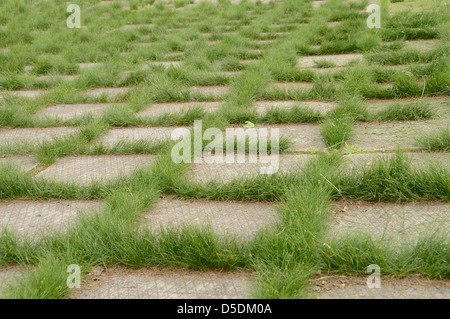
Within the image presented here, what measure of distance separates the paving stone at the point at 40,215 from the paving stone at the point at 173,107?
1340 mm

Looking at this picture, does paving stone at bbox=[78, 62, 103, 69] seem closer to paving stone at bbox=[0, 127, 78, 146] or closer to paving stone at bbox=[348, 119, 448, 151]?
paving stone at bbox=[0, 127, 78, 146]

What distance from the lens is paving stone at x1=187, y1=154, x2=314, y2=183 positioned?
273 centimetres

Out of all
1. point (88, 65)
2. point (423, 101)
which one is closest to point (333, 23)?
point (88, 65)

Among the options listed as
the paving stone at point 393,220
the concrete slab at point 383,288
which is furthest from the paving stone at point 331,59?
the concrete slab at point 383,288

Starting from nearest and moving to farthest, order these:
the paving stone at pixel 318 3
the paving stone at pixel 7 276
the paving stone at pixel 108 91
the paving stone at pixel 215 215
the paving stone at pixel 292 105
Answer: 1. the paving stone at pixel 7 276
2. the paving stone at pixel 215 215
3. the paving stone at pixel 292 105
4. the paving stone at pixel 108 91
5. the paving stone at pixel 318 3

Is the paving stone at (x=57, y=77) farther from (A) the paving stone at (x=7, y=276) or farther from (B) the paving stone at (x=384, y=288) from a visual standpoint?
(B) the paving stone at (x=384, y=288)

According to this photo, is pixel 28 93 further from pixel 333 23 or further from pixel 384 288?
pixel 333 23

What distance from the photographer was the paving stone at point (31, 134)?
3447 mm

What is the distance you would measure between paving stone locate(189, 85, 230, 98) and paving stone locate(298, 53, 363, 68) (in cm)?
88

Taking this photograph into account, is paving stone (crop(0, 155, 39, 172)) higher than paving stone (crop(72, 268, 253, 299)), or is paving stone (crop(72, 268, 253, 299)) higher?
paving stone (crop(0, 155, 39, 172))

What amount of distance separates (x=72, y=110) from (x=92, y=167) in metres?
1.27

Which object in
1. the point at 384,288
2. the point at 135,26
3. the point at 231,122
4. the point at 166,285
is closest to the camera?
the point at 384,288

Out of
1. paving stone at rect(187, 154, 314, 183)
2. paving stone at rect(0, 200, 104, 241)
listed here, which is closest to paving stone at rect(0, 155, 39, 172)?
paving stone at rect(0, 200, 104, 241)

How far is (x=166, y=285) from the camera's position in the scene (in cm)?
189
